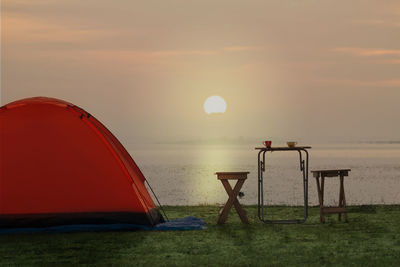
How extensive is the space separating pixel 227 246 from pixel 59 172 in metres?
2.82

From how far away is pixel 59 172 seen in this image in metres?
9.83

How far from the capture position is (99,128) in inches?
400

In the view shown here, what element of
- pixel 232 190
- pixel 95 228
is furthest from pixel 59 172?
pixel 232 190

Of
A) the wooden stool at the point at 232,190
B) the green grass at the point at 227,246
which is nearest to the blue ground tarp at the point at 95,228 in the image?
the green grass at the point at 227,246

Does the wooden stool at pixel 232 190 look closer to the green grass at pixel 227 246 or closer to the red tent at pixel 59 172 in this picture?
the green grass at pixel 227 246

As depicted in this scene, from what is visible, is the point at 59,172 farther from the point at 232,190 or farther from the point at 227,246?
the point at 227,246

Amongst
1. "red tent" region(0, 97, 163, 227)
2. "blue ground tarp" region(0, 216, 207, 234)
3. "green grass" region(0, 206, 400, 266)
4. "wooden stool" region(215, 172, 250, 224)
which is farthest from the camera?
"wooden stool" region(215, 172, 250, 224)

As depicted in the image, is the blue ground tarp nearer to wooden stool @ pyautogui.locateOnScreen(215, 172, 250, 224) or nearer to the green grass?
the green grass

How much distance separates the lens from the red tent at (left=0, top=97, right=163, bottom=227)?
9.75m

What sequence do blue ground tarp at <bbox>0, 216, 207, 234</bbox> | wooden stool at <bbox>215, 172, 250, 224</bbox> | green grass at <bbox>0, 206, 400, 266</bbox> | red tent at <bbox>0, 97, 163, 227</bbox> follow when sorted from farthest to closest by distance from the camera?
wooden stool at <bbox>215, 172, 250, 224</bbox>, red tent at <bbox>0, 97, 163, 227</bbox>, blue ground tarp at <bbox>0, 216, 207, 234</bbox>, green grass at <bbox>0, 206, 400, 266</bbox>

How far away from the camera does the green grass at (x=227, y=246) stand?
7.55 metres

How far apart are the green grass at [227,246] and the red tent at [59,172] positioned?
44 centimetres

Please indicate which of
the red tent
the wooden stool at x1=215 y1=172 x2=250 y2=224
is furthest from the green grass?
the red tent

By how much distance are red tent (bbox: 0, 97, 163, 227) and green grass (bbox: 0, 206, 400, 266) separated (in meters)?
0.44
